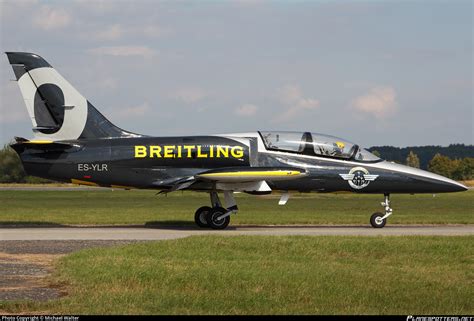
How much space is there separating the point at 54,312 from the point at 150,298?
1551 millimetres

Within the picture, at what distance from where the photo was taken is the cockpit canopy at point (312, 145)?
24.3 meters

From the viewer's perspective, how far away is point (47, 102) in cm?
2420

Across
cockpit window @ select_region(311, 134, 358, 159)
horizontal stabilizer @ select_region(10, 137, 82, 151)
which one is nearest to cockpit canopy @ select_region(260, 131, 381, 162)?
cockpit window @ select_region(311, 134, 358, 159)

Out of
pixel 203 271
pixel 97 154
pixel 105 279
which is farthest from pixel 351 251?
pixel 97 154

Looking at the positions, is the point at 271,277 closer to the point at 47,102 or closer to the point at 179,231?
the point at 179,231

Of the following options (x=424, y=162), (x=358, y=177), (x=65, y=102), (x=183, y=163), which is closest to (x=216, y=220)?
(x=183, y=163)

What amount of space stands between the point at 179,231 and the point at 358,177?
527cm

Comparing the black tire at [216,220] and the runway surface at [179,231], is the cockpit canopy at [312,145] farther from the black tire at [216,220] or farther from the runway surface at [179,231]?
the black tire at [216,220]

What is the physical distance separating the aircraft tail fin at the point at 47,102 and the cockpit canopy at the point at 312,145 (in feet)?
17.0

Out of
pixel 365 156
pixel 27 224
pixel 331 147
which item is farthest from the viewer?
pixel 27 224

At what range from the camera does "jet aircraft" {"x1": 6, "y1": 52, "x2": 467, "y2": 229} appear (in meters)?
23.9

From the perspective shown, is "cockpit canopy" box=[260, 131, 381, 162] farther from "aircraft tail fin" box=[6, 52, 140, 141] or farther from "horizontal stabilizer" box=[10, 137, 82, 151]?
"horizontal stabilizer" box=[10, 137, 82, 151]

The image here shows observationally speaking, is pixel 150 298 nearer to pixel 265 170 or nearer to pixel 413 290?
pixel 413 290

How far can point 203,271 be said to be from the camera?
559 inches
